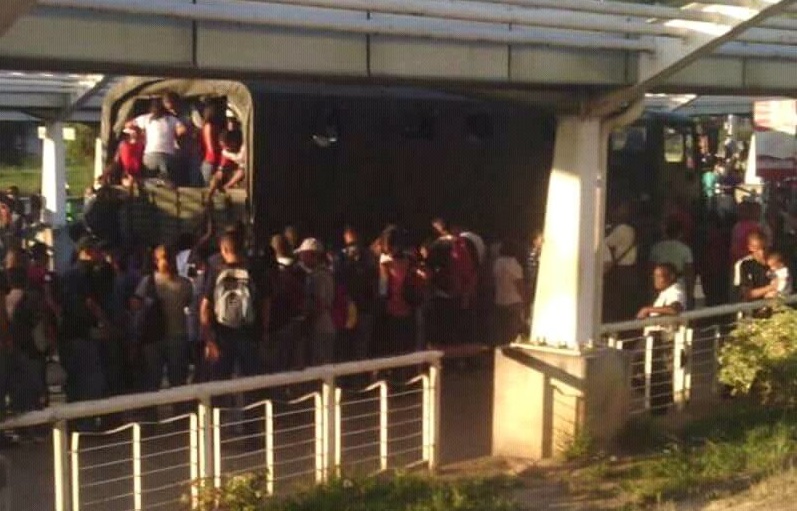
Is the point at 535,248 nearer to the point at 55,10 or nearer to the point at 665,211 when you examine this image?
the point at 665,211

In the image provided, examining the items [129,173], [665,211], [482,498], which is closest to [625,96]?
[482,498]

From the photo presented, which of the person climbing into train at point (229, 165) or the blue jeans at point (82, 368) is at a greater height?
the person climbing into train at point (229, 165)

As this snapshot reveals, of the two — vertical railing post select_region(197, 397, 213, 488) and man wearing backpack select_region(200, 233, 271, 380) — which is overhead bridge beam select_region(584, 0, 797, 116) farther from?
vertical railing post select_region(197, 397, 213, 488)

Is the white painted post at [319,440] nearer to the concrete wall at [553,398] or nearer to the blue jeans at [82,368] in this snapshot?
the concrete wall at [553,398]

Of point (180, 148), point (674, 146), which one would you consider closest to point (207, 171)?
point (180, 148)

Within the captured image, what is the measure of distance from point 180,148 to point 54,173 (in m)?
11.0

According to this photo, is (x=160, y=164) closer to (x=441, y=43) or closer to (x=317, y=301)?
(x=317, y=301)

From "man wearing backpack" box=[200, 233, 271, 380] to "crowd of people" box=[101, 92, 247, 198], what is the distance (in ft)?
8.36

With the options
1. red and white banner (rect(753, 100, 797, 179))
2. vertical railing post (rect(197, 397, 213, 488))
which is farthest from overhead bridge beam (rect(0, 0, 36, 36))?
red and white banner (rect(753, 100, 797, 179))

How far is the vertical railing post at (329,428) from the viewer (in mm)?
8438

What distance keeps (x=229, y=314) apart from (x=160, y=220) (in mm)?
3724

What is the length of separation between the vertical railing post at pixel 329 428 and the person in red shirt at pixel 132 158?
5.40 m

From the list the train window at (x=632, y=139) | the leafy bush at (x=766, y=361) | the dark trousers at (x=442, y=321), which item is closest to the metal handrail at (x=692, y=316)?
the leafy bush at (x=766, y=361)

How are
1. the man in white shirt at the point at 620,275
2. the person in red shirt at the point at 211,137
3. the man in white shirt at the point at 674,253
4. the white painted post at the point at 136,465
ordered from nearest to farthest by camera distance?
the white painted post at the point at 136,465 < the person in red shirt at the point at 211,137 < the man in white shirt at the point at 674,253 < the man in white shirt at the point at 620,275
